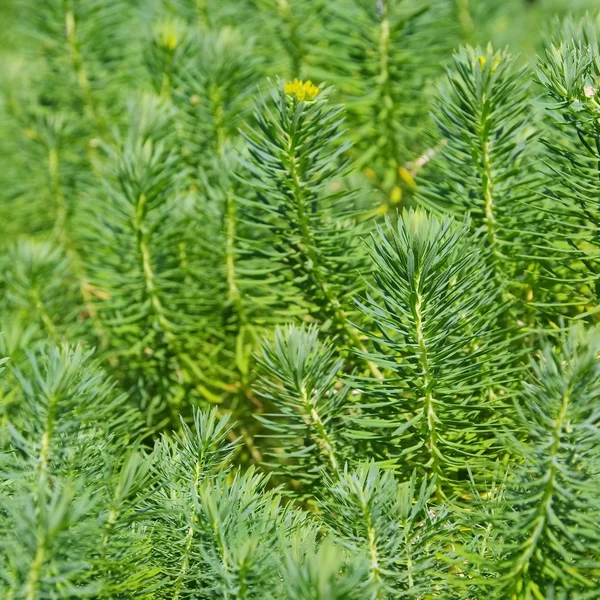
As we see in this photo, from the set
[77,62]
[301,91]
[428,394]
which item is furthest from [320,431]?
[77,62]

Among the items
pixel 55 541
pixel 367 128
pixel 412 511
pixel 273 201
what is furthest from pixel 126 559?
pixel 367 128

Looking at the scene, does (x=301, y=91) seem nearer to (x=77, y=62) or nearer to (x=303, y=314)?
(x=303, y=314)

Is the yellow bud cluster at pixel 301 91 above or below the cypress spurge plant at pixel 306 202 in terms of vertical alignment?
above

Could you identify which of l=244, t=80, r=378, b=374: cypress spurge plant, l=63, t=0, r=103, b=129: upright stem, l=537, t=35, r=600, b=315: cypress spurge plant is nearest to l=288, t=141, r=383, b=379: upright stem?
l=244, t=80, r=378, b=374: cypress spurge plant

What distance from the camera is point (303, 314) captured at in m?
0.53

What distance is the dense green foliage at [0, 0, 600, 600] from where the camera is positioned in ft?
1.21

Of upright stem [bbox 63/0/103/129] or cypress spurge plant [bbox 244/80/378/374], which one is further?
upright stem [bbox 63/0/103/129]

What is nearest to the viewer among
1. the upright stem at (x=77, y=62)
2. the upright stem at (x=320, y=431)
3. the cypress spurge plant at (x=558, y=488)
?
the cypress spurge plant at (x=558, y=488)

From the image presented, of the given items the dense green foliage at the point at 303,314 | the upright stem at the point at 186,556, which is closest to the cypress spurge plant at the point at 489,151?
the dense green foliage at the point at 303,314

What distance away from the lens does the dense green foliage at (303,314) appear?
1.21 feet

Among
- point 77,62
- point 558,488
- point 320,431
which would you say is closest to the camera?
point 558,488

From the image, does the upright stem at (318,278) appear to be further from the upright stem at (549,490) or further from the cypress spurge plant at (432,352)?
the upright stem at (549,490)

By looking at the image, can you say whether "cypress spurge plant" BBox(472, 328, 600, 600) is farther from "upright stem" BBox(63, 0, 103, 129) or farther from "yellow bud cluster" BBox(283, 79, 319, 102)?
"upright stem" BBox(63, 0, 103, 129)

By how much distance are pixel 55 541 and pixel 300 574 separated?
122 millimetres
